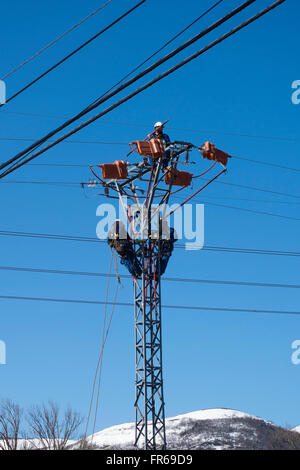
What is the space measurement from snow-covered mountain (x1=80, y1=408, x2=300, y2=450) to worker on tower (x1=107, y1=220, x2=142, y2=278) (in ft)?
146

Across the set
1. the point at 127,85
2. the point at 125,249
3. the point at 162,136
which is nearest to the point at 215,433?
the point at 125,249

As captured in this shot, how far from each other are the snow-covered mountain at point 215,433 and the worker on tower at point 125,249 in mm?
44577

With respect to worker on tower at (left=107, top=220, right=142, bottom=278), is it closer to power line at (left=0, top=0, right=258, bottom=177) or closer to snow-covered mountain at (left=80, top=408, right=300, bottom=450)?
power line at (left=0, top=0, right=258, bottom=177)

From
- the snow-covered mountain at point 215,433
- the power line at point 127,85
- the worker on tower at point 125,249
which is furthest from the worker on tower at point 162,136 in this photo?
the snow-covered mountain at point 215,433

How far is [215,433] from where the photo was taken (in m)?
78.9

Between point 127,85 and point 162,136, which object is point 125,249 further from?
point 127,85

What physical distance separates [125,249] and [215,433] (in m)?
51.8

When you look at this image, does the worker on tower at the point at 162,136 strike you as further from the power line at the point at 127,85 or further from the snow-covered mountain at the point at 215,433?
the snow-covered mountain at the point at 215,433

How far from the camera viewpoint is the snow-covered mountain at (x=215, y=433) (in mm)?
75438

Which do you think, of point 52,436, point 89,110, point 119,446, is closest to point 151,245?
point 52,436

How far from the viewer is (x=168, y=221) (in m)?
32.9

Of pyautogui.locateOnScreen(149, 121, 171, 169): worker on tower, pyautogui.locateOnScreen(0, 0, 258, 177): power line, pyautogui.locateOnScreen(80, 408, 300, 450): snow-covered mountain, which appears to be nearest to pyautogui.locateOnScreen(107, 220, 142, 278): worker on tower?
pyautogui.locateOnScreen(149, 121, 171, 169): worker on tower
